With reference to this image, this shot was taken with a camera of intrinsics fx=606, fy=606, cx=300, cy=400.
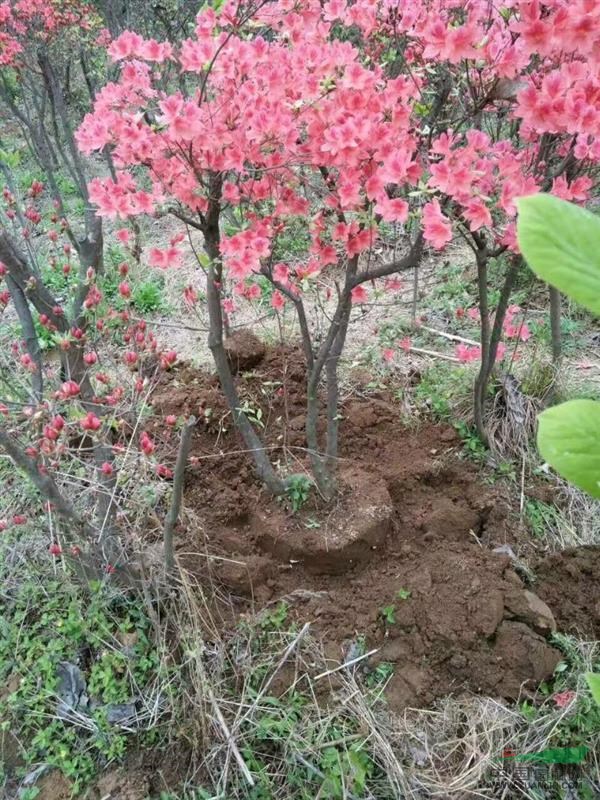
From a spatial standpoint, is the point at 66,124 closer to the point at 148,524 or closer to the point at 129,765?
the point at 148,524

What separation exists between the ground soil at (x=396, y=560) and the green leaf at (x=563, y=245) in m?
1.90

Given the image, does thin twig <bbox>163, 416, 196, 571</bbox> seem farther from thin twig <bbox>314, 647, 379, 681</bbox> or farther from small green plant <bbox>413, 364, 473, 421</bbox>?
small green plant <bbox>413, 364, 473, 421</bbox>

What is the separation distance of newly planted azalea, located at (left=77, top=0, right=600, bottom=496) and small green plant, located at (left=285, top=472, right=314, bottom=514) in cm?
62

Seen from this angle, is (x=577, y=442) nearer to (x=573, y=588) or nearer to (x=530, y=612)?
(x=530, y=612)

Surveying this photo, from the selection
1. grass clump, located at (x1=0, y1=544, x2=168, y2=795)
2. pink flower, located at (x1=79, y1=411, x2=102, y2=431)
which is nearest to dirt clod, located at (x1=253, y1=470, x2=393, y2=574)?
grass clump, located at (x1=0, y1=544, x2=168, y2=795)

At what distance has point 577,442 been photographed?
396 mm

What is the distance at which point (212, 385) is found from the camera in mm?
3129

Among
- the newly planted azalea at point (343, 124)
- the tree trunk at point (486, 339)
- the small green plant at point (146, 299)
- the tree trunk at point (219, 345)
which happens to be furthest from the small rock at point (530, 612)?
the small green plant at point (146, 299)

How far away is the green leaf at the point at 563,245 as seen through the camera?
364mm

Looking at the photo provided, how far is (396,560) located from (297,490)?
1.53 ft

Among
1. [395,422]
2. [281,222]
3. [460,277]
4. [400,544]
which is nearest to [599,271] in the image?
[281,222]

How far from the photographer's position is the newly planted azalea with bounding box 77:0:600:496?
1.55m

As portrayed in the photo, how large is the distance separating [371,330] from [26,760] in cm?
288

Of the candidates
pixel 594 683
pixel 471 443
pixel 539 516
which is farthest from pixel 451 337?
pixel 594 683
